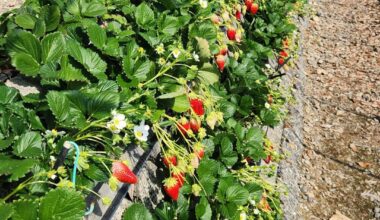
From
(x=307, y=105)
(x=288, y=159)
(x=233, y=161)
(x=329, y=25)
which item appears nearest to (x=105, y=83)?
(x=233, y=161)

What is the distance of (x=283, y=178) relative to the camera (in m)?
3.13

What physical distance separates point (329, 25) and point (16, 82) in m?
4.87

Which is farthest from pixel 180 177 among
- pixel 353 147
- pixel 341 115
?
pixel 341 115

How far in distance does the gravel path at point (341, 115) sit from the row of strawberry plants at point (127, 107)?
647 mm

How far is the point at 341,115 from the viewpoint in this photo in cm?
418

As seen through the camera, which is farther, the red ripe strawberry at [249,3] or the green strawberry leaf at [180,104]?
the red ripe strawberry at [249,3]

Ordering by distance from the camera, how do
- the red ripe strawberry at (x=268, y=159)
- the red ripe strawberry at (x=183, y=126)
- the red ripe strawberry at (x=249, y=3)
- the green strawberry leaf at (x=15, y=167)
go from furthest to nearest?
the red ripe strawberry at (x=249, y=3) → the red ripe strawberry at (x=268, y=159) → the red ripe strawberry at (x=183, y=126) → the green strawberry leaf at (x=15, y=167)

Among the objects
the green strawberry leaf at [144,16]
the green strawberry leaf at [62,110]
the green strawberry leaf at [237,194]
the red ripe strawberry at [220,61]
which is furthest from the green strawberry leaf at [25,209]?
the red ripe strawberry at [220,61]

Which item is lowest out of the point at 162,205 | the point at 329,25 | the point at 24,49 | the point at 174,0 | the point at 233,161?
the point at 329,25

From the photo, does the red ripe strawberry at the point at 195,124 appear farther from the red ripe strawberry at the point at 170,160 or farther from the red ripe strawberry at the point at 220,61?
the red ripe strawberry at the point at 220,61

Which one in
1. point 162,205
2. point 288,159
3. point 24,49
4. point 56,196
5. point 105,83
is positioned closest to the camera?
point 56,196

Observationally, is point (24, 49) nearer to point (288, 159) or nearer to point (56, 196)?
point (56, 196)

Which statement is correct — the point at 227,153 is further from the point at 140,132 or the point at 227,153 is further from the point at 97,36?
the point at 97,36

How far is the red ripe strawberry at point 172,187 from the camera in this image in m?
1.95
